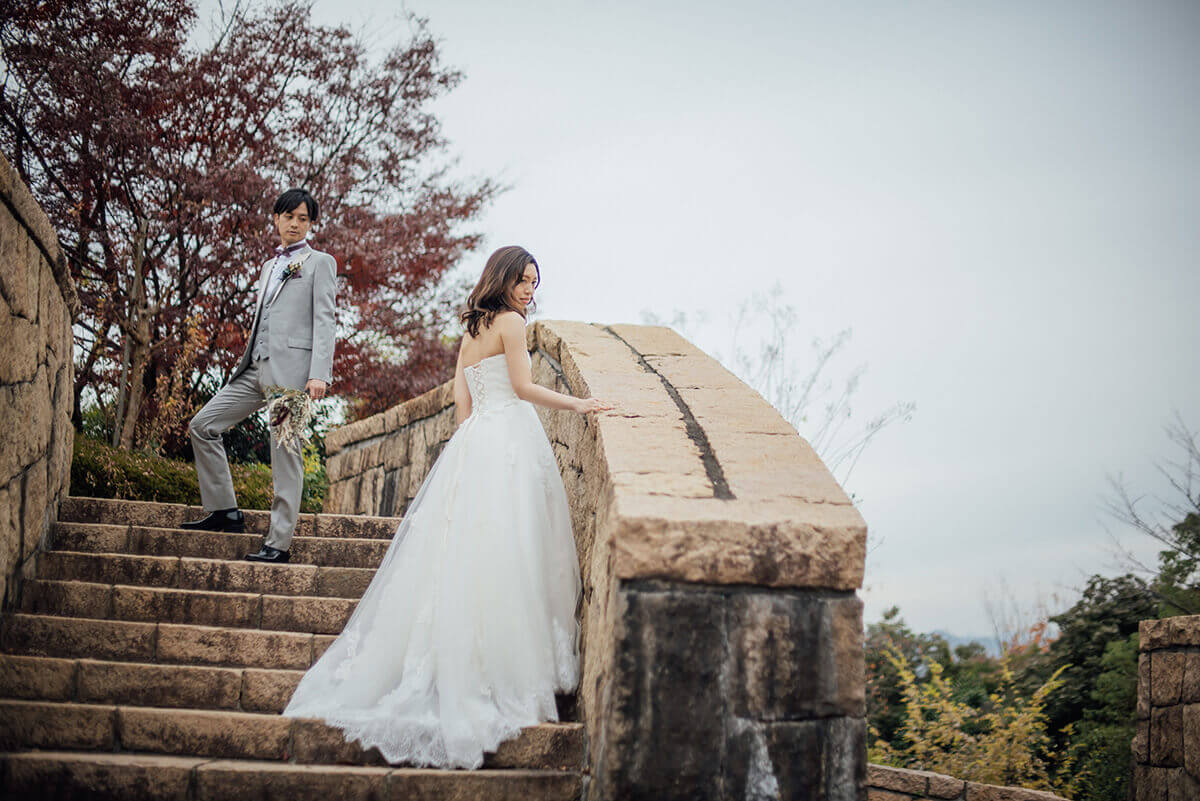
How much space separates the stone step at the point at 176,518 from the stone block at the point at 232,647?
122 centimetres

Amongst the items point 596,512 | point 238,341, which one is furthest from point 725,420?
point 238,341

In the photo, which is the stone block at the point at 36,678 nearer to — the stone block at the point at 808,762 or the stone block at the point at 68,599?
the stone block at the point at 68,599

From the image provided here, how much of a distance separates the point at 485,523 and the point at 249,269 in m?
5.90

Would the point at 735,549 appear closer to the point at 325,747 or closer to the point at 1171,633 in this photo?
the point at 325,747

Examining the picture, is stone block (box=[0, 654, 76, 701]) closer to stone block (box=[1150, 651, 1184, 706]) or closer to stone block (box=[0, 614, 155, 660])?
stone block (box=[0, 614, 155, 660])

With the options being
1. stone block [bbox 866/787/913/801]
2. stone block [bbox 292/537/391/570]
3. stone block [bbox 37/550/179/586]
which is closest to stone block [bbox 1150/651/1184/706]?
stone block [bbox 866/787/913/801]

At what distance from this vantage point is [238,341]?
26.3 feet

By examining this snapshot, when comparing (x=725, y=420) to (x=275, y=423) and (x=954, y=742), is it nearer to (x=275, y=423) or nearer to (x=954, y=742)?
(x=275, y=423)

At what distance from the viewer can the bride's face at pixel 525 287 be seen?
366 cm

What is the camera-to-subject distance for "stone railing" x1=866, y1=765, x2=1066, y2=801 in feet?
16.9

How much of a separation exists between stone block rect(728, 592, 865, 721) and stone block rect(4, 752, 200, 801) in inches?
65.3

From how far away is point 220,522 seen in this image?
4410mm

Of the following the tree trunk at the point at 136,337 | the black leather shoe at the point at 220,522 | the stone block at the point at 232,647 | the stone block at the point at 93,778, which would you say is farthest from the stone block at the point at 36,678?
the tree trunk at the point at 136,337

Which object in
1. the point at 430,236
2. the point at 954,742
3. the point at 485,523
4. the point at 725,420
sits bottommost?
the point at 954,742
